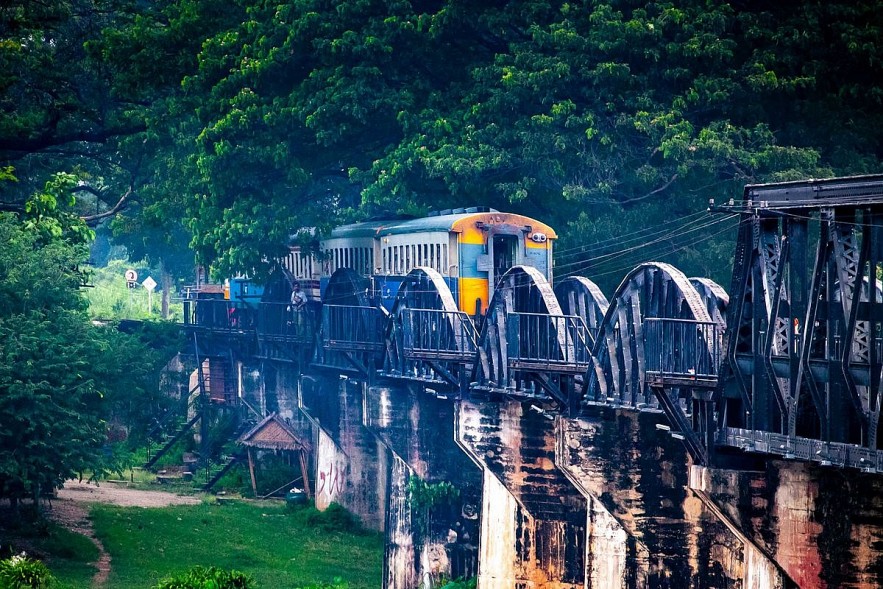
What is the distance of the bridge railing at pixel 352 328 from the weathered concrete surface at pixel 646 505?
1207cm

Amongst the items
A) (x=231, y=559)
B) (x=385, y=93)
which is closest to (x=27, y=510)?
(x=231, y=559)

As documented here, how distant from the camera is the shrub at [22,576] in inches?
1268

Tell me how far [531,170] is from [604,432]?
56.5 ft

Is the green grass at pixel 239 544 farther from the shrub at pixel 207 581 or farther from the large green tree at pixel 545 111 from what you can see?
the large green tree at pixel 545 111

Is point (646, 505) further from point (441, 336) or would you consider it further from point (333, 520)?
point (333, 520)

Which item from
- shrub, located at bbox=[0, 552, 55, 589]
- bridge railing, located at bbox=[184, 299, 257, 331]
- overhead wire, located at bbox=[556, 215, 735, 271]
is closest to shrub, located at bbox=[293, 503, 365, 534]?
bridge railing, located at bbox=[184, 299, 257, 331]

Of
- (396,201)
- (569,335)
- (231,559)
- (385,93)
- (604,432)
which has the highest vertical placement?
(385,93)

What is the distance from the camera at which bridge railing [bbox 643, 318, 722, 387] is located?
25.6 m

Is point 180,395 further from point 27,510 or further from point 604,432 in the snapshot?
point 604,432

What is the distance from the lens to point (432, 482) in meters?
43.0

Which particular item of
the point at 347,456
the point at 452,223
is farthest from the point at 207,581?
the point at 347,456

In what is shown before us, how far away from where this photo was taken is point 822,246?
2172 cm

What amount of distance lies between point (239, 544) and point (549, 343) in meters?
16.0

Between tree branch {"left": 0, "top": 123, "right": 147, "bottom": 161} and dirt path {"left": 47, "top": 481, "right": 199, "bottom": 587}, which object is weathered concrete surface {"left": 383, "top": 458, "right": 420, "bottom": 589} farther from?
tree branch {"left": 0, "top": 123, "right": 147, "bottom": 161}
